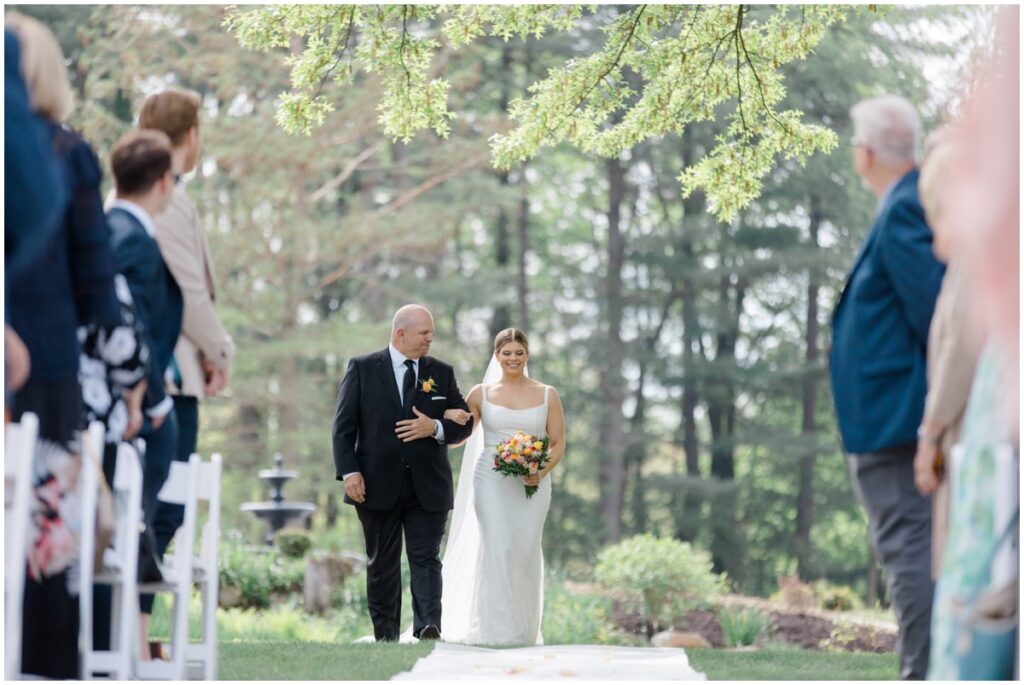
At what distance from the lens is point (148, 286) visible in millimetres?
5383

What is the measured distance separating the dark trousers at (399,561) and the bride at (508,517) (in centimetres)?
63

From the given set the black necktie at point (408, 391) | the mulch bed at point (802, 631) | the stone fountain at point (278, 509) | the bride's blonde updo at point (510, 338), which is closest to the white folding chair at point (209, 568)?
the black necktie at point (408, 391)

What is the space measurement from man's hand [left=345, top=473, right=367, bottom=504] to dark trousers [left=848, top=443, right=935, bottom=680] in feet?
13.7

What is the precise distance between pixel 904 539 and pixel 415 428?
4222mm

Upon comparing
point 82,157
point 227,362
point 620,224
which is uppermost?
point 620,224

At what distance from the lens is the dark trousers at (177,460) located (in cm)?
567

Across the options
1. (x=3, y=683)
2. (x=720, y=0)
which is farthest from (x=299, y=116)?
(x=3, y=683)

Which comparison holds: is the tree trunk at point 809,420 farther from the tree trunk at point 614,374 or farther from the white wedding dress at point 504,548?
the white wedding dress at point 504,548

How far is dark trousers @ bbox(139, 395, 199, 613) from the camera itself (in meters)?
5.67

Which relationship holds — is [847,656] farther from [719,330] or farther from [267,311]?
[719,330]

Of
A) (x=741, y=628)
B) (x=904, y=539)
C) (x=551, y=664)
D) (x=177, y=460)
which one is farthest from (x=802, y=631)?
(x=177, y=460)

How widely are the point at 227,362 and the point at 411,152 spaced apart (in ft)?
68.0

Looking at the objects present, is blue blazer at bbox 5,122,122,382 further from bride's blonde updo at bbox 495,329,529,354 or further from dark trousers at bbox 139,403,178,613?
bride's blonde updo at bbox 495,329,529,354

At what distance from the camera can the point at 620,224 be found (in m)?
27.9
